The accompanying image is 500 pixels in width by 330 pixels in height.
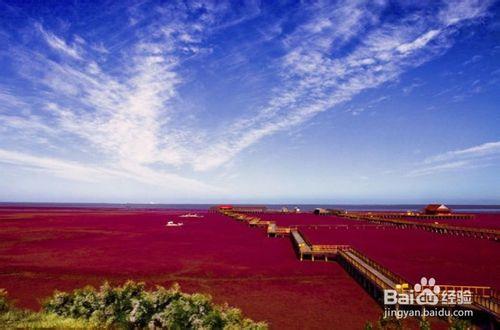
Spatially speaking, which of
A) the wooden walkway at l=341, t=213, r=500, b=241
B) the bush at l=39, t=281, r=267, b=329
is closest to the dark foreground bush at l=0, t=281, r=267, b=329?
the bush at l=39, t=281, r=267, b=329

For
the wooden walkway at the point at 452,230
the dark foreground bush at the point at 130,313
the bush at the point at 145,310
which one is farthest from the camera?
the wooden walkway at the point at 452,230

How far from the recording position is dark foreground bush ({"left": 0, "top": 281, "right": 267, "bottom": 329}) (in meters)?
11.3

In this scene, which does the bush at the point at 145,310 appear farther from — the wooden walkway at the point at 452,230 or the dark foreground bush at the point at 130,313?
the wooden walkway at the point at 452,230

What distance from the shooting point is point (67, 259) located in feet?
101

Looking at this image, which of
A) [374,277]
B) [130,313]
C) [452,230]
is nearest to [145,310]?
[130,313]

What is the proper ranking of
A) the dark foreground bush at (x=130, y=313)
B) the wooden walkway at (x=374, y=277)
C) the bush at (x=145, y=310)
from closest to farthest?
the dark foreground bush at (x=130, y=313) < the bush at (x=145, y=310) < the wooden walkway at (x=374, y=277)

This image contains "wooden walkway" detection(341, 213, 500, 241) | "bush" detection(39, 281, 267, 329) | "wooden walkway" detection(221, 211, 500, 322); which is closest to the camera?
"bush" detection(39, 281, 267, 329)

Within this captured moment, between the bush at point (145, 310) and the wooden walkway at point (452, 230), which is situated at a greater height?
the wooden walkway at point (452, 230)

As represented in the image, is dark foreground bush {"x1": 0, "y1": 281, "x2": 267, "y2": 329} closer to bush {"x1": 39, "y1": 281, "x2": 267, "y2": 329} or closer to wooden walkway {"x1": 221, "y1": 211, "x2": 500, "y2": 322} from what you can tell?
bush {"x1": 39, "y1": 281, "x2": 267, "y2": 329}

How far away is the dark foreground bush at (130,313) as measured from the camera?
11312 millimetres

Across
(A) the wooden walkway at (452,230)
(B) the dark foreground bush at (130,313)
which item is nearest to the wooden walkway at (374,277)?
(B) the dark foreground bush at (130,313)

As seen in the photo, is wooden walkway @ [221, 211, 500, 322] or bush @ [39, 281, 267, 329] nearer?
bush @ [39, 281, 267, 329]

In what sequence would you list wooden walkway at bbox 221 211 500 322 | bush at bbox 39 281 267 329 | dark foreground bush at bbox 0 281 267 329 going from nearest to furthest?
dark foreground bush at bbox 0 281 267 329 → bush at bbox 39 281 267 329 → wooden walkway at bbox 221 211 500 322

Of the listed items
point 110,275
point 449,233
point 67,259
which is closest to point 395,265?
point 110,275
